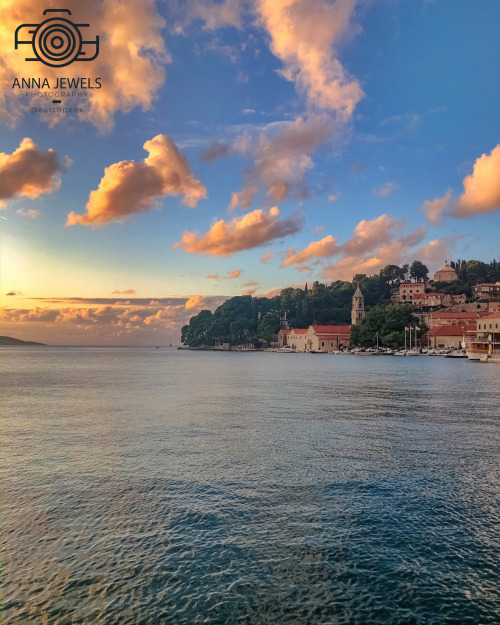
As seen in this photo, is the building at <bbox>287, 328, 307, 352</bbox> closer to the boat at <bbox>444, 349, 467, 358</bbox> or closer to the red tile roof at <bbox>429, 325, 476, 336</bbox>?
the red tile roof at <bbox>429, 325, 476, 336</bbox>

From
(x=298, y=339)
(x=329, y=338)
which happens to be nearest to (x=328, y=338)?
(x=329, y=338)

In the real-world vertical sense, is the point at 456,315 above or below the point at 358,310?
below

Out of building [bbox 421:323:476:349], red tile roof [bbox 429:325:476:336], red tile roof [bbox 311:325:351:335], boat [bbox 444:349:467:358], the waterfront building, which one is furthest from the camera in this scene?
red tile roof [bbox 311:325:351:335]

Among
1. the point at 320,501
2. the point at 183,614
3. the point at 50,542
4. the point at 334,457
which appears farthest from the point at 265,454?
the point at 183,614

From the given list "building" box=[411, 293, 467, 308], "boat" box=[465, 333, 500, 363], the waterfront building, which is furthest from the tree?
"building" box=[411, 293, 467, 308]

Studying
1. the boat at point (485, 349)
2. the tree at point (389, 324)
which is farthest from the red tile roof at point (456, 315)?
the boat at point (485, 349)

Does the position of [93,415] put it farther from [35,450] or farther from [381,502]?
[381,502]

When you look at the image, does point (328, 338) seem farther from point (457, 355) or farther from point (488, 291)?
point (488, 291)

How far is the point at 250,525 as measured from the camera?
10.9 metres

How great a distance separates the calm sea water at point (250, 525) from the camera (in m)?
7.85

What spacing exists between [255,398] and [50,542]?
28346 mm

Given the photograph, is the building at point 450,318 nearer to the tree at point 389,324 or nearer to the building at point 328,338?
the tree at point 389,324

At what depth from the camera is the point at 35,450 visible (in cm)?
1866

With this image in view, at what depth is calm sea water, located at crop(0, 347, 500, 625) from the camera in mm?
7848
